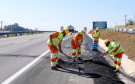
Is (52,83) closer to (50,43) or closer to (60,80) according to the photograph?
(60,80)

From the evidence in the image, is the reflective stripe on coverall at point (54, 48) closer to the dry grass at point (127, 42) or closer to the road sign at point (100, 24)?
the dry grass at point (127, 42)

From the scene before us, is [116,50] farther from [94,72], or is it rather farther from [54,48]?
[54,48]

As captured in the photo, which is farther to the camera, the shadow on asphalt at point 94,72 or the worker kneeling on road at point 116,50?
the worker kneeling on road at point 116,50

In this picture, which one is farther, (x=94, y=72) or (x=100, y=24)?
(x=100, y=24)

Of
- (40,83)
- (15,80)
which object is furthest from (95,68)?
(15,80)

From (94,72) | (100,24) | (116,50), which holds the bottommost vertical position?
(94,72)

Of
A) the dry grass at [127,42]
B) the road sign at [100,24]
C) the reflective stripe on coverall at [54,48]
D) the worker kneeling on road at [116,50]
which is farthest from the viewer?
the road sign at [100,24]

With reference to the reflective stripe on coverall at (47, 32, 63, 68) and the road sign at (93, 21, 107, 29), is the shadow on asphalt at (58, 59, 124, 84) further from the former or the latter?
the road sign at (93, 21, 107, 29)

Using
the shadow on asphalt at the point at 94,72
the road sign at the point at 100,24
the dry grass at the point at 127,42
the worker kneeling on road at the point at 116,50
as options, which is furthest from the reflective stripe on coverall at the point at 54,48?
the road sign at the point at 100,24

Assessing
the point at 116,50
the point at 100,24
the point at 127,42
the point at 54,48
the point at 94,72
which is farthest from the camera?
the point at 100,24

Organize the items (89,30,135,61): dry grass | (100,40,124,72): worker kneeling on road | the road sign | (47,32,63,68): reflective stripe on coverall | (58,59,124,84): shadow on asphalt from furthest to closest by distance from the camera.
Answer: the road sign, (89,30,135,61): dry grass, (47,32,63,68): reflective stripe on coverall, (100,40,124,72): worker kneeling on road, (58,59,124,84): shadow on asphalt

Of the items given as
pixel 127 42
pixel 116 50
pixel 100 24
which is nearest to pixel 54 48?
pixel 116 50

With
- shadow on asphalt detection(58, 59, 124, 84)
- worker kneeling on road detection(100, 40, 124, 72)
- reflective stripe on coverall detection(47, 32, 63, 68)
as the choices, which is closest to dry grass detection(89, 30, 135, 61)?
worker kneeling on road detection(100, 40, 124, 72)

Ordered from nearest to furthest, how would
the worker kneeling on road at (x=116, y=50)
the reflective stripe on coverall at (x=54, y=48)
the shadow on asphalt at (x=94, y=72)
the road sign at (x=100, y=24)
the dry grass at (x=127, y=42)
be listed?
the shadow on asphalt at (x=94, y=72) < the worker kneeling on road at (x=116, y=50) < the reflective stripe on coverall at (x=54, y=48) < the dry grass at (x=127, y=42) < the road sign at (x=100, y=24)
